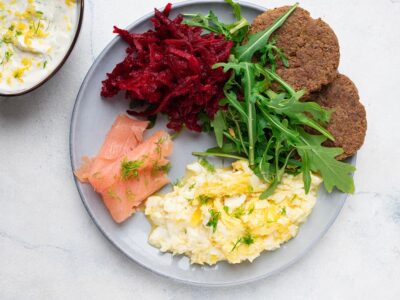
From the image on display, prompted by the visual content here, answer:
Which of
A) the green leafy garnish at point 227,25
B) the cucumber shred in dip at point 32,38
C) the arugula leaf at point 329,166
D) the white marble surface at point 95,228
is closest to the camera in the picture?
the cucumber shred in dip at point 32,38

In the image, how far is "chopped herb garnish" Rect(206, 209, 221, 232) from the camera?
327cm

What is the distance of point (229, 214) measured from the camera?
130 inches

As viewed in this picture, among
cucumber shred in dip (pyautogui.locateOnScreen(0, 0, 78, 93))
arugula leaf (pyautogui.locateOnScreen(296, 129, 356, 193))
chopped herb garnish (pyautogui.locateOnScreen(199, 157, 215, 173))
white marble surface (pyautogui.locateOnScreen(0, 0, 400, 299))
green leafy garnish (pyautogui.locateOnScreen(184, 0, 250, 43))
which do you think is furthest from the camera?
white marble surface (pyautogui.locateOnScreen(0, 0, 400, 299))

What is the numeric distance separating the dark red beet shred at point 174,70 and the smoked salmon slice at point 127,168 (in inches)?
7.7

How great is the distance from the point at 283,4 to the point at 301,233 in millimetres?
1609

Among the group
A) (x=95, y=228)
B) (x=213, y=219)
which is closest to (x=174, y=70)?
(x=213, y=219)

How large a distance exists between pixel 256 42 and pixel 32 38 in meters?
1.38

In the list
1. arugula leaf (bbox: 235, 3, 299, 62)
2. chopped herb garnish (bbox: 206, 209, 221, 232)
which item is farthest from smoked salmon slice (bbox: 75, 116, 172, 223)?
arugula leaf (bbox: 235, 3, 299, 62)

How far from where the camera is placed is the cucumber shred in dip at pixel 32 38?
310 cm

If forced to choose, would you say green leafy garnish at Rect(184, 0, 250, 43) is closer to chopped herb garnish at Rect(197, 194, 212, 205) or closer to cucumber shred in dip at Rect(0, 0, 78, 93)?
cucumber shred in dip at Rect(0, 0, 78, 93)

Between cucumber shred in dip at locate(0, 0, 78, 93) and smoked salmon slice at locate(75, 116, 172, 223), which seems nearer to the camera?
cucumber shred in dip at locate(0, 0, 78, 93)

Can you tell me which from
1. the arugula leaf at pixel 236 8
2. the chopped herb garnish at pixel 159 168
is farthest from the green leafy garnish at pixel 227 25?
the chopped herb garnish at pixel 159 168

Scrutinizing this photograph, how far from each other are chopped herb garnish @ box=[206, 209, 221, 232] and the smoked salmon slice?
0.40m

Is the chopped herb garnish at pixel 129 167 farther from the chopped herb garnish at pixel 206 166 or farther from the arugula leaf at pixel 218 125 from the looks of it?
the arugula leaf at pixel 218 125
